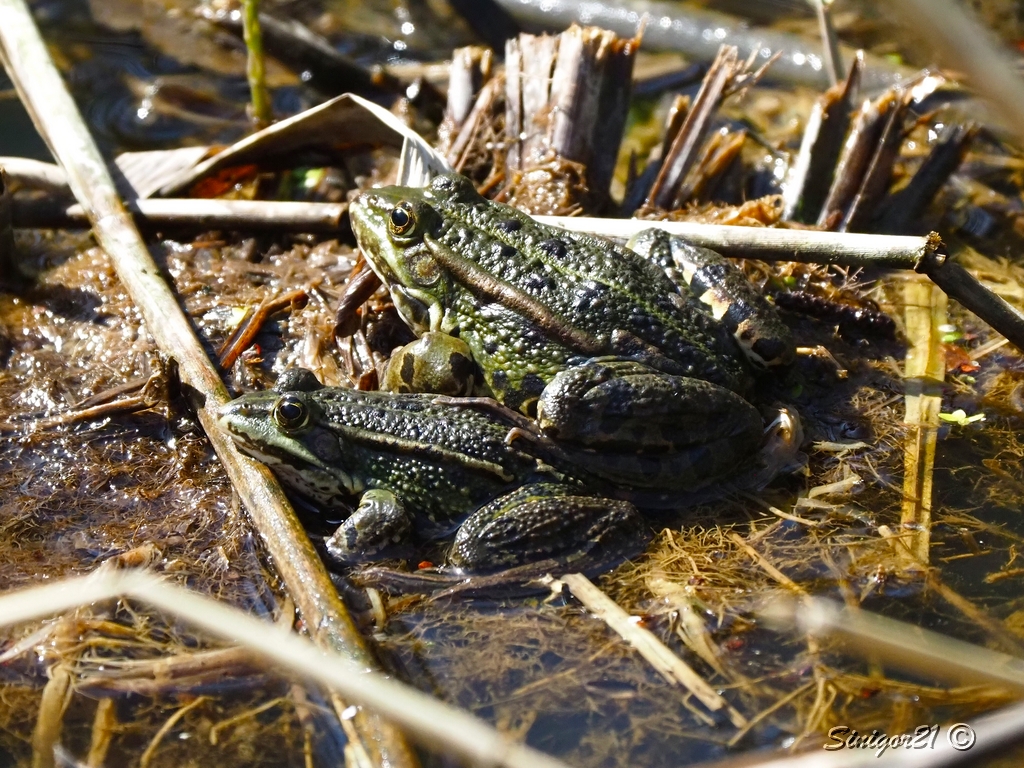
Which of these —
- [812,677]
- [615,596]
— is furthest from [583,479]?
[812,677]

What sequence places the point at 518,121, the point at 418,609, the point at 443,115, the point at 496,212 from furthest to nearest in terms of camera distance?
the point at 443,115, the point at 518,121, the point at 496,212, the point at 418,609

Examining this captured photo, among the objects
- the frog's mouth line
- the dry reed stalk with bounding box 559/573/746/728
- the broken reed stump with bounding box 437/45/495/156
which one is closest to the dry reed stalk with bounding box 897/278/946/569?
the dry reed stalk with bounding box 559/573/746/728

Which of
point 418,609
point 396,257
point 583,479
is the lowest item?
point 418,609

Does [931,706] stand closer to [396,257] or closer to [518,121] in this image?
[396,257]

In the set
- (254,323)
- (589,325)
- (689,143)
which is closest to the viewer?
(589,325)

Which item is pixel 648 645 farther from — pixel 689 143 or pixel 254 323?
pixel 689 143

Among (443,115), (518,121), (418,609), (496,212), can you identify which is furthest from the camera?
(443,115)

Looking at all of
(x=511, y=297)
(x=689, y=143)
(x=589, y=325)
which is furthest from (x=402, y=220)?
(x=689, y=143)

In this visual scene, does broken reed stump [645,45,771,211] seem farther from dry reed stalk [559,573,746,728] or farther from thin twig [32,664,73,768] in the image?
thin twig [32,664,73,768]
